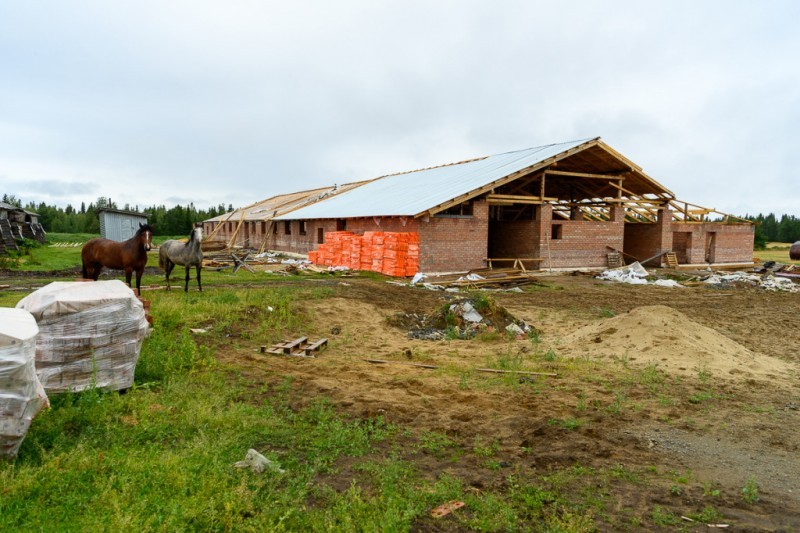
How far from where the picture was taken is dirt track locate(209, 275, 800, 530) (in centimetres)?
500

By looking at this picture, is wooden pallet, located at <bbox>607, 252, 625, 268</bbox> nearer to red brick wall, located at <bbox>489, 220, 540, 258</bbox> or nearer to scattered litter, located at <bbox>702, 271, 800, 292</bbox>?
scattered litter, located at <bbox>702, 271, 800, 292</bbox>

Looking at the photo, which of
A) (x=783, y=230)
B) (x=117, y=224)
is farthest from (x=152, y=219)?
(x=783, y=230)

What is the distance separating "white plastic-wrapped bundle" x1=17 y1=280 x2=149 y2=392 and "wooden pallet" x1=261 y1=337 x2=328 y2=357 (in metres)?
3.22

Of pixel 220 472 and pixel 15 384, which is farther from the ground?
pixel 15 384

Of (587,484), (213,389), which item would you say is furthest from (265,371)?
(587,484)

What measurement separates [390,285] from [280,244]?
2256 cm

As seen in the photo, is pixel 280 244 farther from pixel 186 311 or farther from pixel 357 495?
pixel 357 495

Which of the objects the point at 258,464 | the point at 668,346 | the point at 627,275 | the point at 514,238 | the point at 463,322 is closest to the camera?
the point at 258,464

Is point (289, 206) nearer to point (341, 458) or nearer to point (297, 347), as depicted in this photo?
point (297, 347)

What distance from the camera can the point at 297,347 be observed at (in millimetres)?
10164

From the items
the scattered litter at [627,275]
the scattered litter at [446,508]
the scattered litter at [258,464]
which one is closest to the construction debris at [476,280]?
the scattered litter at [627,275]

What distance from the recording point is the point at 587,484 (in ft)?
15.6

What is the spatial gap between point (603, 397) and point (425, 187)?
75.4 ft

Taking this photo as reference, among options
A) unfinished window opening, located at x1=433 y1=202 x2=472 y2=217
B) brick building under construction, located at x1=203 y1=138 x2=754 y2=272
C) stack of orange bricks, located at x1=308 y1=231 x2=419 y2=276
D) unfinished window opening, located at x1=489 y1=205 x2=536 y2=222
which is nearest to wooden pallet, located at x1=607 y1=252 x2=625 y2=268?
brick building under construction, located at x1=203 y1=138 x2=754 y2=272
